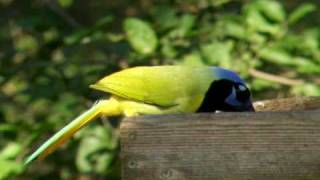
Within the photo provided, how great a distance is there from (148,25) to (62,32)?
0.80 m

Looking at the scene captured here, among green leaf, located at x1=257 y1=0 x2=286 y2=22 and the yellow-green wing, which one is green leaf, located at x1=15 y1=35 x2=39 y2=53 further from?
the yellow-green wing

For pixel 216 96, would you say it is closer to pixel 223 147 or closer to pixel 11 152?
pixel 223 147

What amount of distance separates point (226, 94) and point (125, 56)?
182 centimetres

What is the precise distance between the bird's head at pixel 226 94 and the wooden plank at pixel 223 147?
2.78 ft

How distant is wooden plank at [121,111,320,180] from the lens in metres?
2.31

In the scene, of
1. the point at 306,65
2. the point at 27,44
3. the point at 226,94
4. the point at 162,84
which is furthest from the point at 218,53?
the point at 27,44

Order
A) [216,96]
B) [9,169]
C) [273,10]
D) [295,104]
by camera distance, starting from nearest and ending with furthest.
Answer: [295,104] < [216,96] < [9,169] < [273,10]

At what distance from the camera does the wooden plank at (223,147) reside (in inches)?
91.0

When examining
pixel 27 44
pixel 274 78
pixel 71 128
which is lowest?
pixel 27 44

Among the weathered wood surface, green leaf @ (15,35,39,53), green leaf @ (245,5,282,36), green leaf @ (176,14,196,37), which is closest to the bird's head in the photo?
the weathered wood surface

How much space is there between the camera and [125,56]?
5.09 m

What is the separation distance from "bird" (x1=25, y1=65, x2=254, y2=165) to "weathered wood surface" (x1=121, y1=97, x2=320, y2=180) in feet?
2.84

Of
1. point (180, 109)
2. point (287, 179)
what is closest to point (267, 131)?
point (287, 179)

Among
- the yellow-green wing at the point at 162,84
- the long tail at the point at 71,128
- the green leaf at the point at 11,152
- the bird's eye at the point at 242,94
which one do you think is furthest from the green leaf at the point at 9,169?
the bird's eye at the point at 242,94
